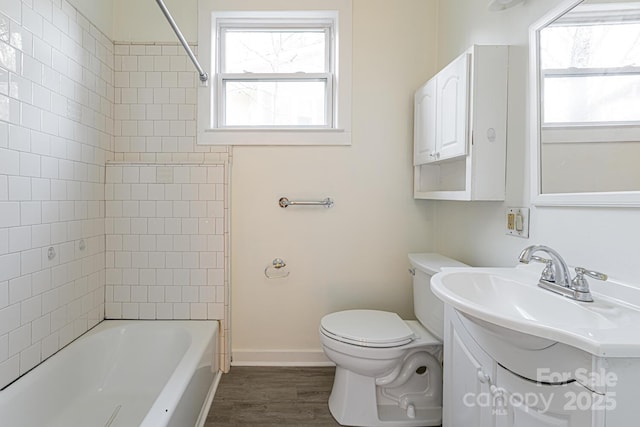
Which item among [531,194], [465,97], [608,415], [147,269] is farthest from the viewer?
[147,269]

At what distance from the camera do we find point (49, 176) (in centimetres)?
148

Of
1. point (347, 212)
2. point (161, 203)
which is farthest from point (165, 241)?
point (347, 212)

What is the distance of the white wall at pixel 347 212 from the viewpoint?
206cm

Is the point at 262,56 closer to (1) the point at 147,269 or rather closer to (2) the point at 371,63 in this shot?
(2) the point at 371,63

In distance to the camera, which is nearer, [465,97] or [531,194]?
[531,194]

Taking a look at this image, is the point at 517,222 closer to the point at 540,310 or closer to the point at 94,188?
the point at 540,310

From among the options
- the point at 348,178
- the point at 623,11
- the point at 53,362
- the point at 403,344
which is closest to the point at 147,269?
the point at 53,362

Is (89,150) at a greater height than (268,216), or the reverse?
(89,150)

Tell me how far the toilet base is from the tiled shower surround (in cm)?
83

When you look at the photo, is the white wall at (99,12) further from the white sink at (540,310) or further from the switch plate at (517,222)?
the switch plate at (517,222)

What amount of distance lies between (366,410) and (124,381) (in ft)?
4.21

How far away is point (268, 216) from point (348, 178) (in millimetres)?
572

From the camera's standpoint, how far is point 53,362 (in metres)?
1.45

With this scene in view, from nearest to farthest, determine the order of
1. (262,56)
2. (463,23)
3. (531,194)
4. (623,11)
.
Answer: (623,11)
(531,194)
(463,23)
(262,56)
